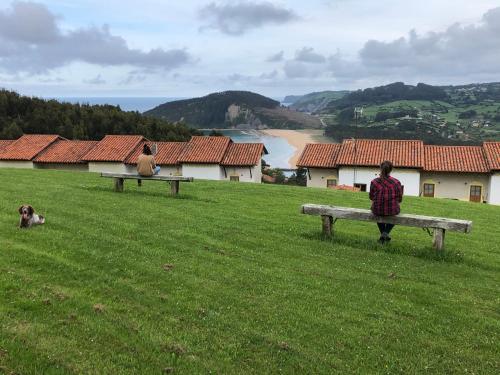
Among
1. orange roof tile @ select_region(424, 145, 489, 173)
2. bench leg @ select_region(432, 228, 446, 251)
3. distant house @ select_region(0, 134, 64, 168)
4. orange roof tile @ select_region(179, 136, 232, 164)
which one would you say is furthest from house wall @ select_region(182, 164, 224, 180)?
bench leg @ select_region(432, 228, 446, 251)

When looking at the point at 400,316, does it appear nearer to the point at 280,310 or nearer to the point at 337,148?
the point at 280,310

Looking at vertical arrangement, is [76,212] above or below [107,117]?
below

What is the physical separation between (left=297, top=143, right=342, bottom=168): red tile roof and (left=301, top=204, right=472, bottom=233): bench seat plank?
30.0 metres

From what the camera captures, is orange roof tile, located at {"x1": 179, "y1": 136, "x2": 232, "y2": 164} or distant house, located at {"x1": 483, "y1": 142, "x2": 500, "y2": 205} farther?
orange roof tile, located at {"x1": 179, "y1": 136, "x2": 232, "y2": 164}

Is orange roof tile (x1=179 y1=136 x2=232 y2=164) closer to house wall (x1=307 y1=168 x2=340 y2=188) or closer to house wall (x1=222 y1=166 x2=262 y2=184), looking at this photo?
house wall (x1=222 y1=166 x2=262 y2=184)

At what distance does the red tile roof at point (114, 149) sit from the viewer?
153 feet

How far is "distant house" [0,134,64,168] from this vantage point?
4684cm

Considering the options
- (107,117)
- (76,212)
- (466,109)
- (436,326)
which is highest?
(466,109)

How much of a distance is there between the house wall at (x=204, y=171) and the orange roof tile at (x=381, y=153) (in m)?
11.3

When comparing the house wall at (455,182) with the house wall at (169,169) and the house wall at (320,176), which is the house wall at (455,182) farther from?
the house wall at (169,169)

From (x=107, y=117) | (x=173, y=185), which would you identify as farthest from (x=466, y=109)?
(x=173, y=185)

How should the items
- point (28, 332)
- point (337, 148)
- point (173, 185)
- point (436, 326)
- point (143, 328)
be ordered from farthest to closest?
point (337, 148) → point (173, 185) → point (436, 326) → point (143, 328) → point (28, 332)

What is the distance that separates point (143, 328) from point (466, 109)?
698 ft

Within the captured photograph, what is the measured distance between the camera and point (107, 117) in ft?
→ 300
